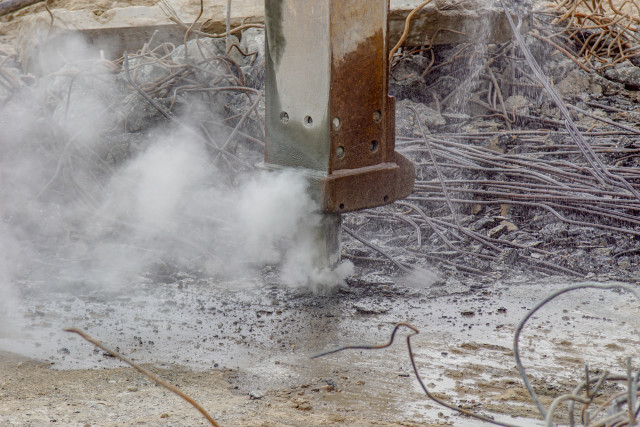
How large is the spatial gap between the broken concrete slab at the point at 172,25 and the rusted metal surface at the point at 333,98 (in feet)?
10.7

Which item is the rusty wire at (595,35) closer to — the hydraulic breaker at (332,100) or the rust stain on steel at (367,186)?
the rust stain on steel at (367,186)

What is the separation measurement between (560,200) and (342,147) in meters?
2.33

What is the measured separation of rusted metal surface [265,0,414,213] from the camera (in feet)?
10.7

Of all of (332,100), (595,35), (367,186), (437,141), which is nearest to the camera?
(332,100)

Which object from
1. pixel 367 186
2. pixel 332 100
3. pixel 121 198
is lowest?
pixel 121 198

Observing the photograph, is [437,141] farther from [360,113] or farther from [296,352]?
[296,352]

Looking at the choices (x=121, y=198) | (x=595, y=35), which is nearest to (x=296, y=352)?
(x=121, y=198)

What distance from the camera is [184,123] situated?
5.66 metres

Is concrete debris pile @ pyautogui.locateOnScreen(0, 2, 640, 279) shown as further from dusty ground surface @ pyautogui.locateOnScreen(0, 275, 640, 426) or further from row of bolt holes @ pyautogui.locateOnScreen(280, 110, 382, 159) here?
row of bolt holes @ pyautogui.locateOnScreen(280, 110, 382, 159)

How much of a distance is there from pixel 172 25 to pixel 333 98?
399 centimetres

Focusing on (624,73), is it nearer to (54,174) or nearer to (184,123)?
(184,123)

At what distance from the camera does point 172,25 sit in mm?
6703

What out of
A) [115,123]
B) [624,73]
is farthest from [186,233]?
[624,73]

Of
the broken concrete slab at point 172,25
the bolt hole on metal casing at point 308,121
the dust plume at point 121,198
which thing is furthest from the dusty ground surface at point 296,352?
the broken concrete slab at point 172,25
